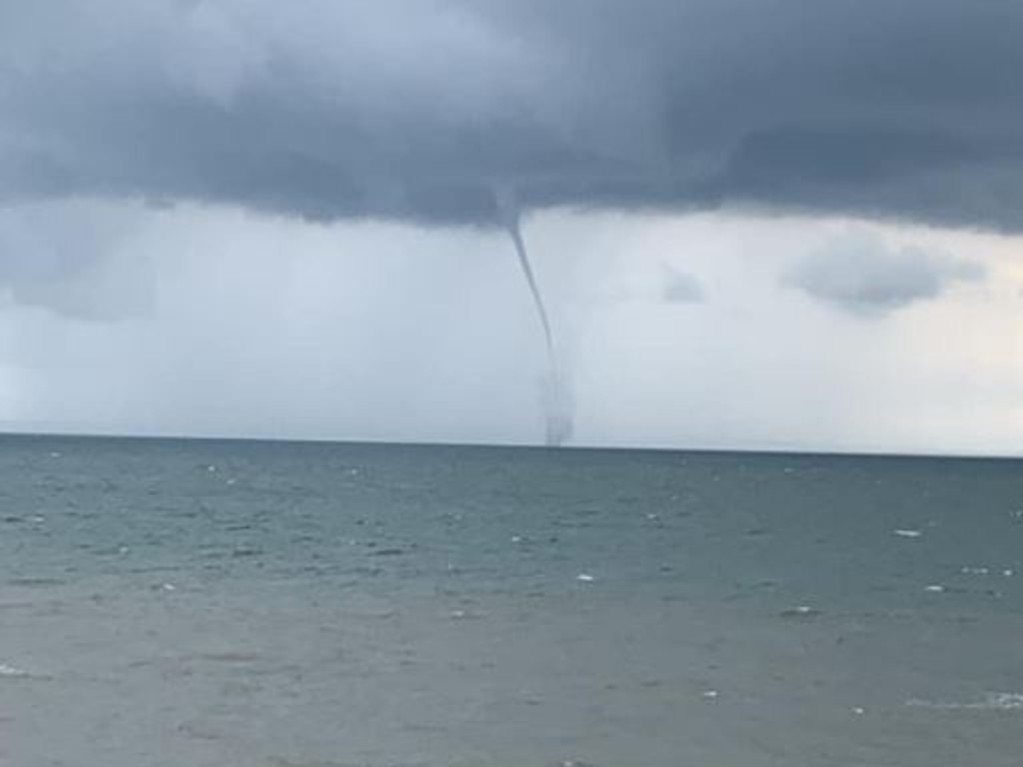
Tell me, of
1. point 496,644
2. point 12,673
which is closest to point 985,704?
point 496,644

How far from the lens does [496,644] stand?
4141cm

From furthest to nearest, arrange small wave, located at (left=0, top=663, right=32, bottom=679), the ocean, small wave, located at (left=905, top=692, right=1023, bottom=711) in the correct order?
small wave, located at (left=0, top=663, right=32, bottom=679)
small wave, located at (left=905, top=692, right=1023, bottom=711)
the ocean

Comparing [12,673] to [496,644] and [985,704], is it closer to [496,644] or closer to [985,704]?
[496,644]

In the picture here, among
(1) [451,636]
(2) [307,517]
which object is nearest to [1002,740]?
(1) [451,636]

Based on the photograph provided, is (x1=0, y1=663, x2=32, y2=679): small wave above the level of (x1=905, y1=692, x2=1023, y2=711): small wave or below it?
below

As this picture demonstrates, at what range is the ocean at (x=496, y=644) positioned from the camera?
29.2 m

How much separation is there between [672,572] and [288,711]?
1404 inches

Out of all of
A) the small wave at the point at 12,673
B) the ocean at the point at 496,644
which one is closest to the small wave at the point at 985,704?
the ocean at the point at 496,644

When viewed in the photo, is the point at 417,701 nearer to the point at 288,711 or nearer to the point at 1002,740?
the point at 288,711

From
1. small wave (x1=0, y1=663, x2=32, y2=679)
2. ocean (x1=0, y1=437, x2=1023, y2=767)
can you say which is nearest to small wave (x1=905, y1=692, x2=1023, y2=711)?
ocean (x1=0, y1=437, x2=1023, y2=767)

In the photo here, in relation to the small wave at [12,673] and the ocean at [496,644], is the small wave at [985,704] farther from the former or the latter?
the small wave at [12,673]

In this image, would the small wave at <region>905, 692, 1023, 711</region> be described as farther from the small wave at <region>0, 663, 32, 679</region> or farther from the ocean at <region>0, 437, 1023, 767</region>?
the small wave at <region>0, 663, 32, 679</region>

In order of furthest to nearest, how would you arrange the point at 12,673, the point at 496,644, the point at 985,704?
1. the point at 496,644
2. the point at 12,673
3. the point at 985,704

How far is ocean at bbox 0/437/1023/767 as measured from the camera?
29.2m
